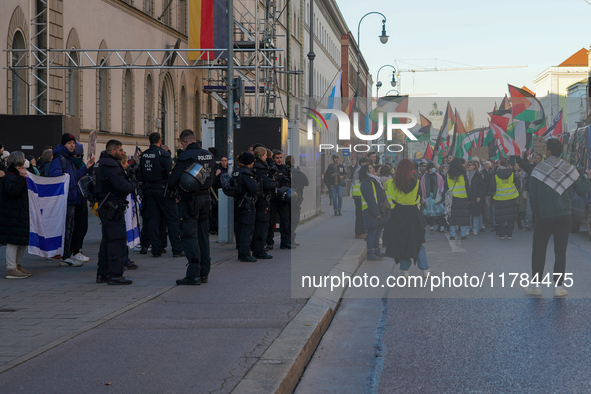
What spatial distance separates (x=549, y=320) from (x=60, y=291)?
5323 millimetres

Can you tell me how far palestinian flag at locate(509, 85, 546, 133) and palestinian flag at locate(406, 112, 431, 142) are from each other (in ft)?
11.2

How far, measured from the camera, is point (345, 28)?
8606 centimetres

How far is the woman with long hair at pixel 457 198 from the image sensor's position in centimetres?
1389

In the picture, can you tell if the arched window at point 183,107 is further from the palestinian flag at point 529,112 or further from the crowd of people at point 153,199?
the crowd of people at point 153,199

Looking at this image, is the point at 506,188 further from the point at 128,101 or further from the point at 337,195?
the point at 128,101

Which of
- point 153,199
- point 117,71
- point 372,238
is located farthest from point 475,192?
point 117,71

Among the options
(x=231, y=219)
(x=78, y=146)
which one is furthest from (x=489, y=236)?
(x=78, y=146)

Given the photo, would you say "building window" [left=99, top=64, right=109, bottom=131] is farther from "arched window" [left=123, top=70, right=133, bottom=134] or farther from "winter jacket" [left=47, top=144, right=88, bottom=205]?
"winter jacket" [left=47, top=144, right=88, bottom=205]

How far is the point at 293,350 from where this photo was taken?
19.5 ft

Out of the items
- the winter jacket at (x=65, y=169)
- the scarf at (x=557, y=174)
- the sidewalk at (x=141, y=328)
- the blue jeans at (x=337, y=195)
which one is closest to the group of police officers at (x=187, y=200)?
the sidewalk at (x=141, y=328)

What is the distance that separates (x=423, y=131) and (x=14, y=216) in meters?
5.87

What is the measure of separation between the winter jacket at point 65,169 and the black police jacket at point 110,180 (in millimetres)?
1642

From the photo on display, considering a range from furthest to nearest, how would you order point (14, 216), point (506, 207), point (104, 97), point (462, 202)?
point (104, 97)
point (506, 207)
point (462, 202)
point (14, 216)

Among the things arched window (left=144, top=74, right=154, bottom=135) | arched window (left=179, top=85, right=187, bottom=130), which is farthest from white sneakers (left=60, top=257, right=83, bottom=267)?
arched window (left=179, top=85, right=187, bottom=130)
